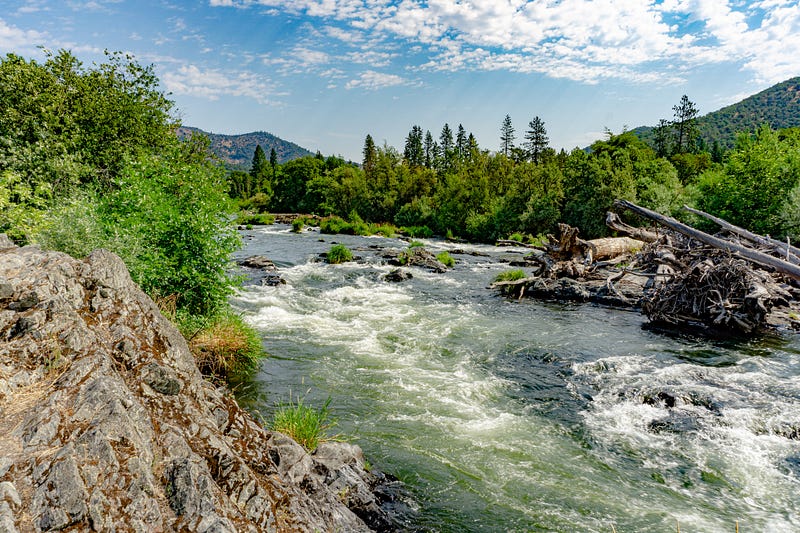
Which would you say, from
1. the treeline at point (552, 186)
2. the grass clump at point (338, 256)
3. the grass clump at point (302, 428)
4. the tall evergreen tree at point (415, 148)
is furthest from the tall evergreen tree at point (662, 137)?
the grass clump at point (302, 428)

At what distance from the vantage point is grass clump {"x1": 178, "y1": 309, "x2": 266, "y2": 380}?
36.0 ft

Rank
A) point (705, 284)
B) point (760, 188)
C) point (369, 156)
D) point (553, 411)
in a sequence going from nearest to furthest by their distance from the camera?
point (553, 411) → point (705, 284) → point (760, 188) → point (369, 156)

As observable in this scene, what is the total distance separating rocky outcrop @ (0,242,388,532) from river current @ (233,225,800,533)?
6.95 feet

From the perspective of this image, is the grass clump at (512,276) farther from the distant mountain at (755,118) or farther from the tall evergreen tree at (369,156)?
the distant mountain at (755,118)

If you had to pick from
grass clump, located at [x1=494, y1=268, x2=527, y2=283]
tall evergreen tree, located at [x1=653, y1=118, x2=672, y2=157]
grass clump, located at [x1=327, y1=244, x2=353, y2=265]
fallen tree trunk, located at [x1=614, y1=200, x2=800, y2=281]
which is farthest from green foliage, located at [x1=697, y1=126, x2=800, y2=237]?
tall evergreen tree, located at [x1=653, y1=118, x2=672, y2=157]

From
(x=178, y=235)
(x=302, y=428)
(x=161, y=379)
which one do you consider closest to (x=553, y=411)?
(x=302, y=428)

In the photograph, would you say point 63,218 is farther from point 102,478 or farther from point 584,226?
point 584,226

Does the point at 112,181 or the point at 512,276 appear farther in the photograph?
the point at 512,276

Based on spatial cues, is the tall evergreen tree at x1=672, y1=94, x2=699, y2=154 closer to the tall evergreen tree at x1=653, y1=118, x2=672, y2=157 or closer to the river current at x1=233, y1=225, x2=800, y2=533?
the tall evergreen tree at x1=653, y1=118, x2=672, y2=157

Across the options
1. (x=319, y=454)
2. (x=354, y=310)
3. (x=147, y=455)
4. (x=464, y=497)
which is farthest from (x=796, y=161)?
(x=147, y=455)

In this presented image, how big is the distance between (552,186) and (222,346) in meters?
47.0

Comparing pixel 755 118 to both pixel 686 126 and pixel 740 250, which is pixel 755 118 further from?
pixel 740 250

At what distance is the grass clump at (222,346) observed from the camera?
432 inches

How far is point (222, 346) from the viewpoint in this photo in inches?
454
